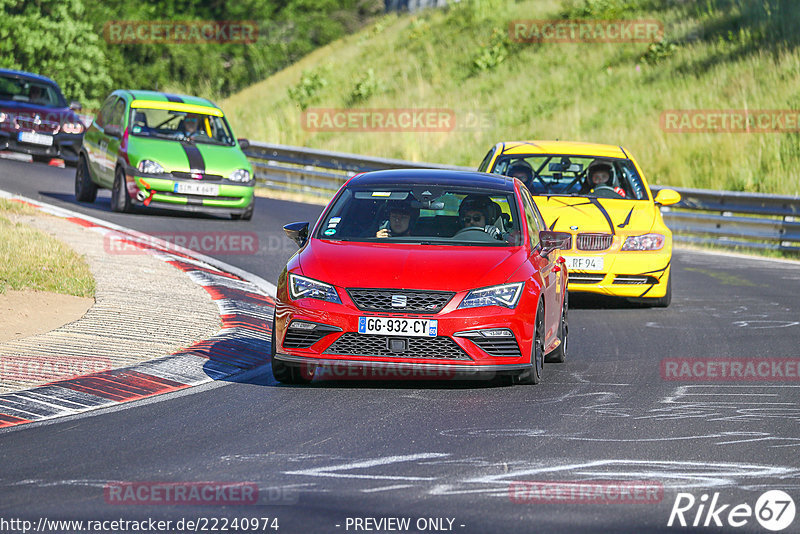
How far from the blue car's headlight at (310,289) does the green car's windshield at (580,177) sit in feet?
18.7

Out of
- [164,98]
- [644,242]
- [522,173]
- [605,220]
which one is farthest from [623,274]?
[164,98]

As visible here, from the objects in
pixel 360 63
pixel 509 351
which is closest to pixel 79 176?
pixel 509 351

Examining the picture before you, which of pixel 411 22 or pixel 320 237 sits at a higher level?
pixel 411 22

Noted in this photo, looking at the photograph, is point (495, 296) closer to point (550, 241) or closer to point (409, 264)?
point (409, 264)

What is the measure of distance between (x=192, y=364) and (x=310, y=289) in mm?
1223

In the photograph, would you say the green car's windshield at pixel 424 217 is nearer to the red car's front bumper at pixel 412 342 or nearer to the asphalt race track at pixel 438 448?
the red car's front bumper at pixel 412 342

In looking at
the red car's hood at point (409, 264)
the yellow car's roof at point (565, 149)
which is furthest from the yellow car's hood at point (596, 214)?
the red car's hood at point (409, 264)

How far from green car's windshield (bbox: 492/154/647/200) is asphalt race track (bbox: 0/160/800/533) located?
11.8 ft

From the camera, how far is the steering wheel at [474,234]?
9516 millimetres

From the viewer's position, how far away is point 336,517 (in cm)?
554

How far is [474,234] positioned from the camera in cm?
955

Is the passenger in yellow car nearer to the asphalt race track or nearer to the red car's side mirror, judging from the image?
the asphalt race track

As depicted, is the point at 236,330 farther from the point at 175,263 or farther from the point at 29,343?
the point at 175,263

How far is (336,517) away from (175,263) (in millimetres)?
9024
